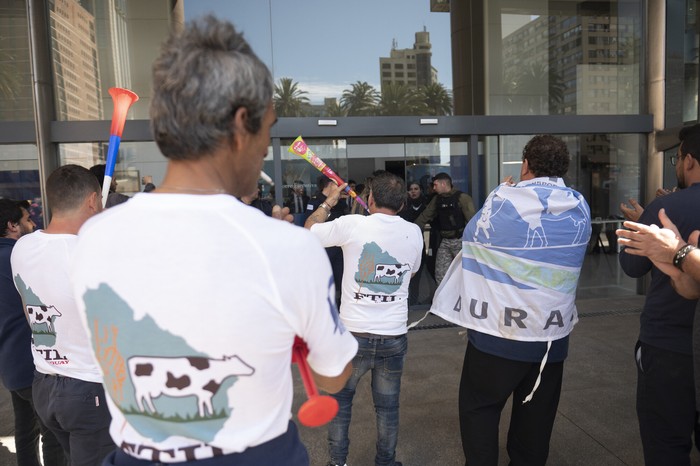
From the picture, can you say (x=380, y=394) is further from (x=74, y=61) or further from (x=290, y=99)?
(x=74, y=61)

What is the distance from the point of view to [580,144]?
8.32m

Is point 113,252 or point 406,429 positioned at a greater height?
point 113,252

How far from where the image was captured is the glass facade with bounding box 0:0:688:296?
686cm

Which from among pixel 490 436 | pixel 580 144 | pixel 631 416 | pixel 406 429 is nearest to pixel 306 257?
pixel 490 436

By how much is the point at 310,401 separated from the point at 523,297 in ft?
5.37

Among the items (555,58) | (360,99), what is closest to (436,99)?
(360,99)

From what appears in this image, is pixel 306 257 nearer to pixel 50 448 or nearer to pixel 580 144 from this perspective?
pixel 50 448

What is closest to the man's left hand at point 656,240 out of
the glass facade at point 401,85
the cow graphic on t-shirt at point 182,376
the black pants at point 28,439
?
the cow graphic on t-shirt at point 182,376

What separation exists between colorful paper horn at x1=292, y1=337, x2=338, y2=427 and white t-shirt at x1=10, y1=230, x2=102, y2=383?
1.32 m

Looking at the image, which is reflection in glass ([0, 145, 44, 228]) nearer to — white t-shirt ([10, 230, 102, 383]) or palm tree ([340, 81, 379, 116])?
palm tree ([340, 81, 379, 116])

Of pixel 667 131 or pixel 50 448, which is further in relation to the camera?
pixel 667 131

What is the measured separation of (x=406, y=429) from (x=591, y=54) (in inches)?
288

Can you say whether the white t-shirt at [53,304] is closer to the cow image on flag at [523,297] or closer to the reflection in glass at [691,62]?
the cow image on flag at [523,297]

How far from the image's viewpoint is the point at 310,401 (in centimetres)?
111
